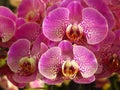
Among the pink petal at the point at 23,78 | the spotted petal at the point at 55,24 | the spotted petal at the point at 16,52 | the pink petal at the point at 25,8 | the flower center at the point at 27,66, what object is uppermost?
the spotted petal at the point at 55,24

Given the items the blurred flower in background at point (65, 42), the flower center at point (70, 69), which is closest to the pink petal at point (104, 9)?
the blurred flower in background at point (65, 42)

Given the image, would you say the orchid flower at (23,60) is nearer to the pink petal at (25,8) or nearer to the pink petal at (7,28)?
the pink petal at (7,28)

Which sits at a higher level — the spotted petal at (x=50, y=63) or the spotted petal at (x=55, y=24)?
the spotted petal at (x=55, y=24)

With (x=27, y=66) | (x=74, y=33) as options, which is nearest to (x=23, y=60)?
(x=27, y=66)

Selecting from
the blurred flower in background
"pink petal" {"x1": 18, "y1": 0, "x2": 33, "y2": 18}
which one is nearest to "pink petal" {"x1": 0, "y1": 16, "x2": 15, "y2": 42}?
the blurred flower in background

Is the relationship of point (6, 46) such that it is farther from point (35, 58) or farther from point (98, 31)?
point (98, 31)

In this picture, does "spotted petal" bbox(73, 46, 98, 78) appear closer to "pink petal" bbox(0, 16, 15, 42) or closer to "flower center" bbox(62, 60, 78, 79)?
"flower center" bbox(62, 60, 78, 79)
